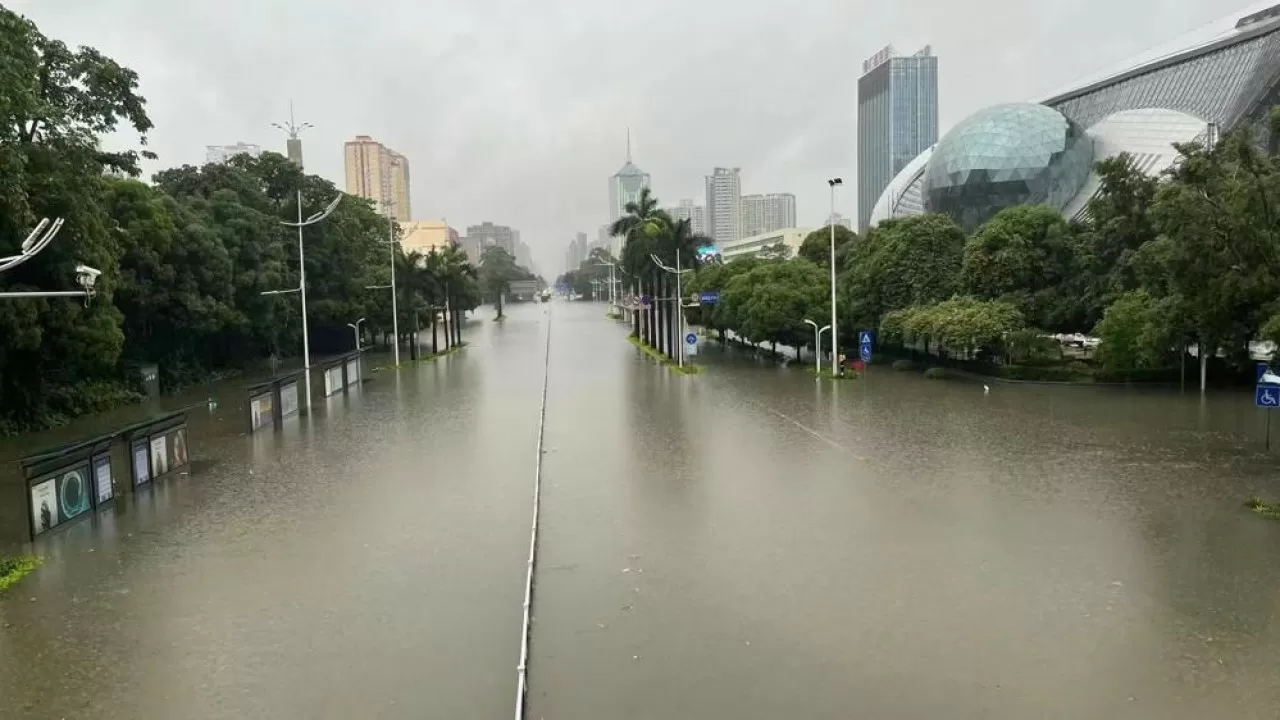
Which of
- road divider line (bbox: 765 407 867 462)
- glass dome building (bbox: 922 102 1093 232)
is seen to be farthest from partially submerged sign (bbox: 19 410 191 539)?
glass dome building (bbox: 922 102 1093 232)

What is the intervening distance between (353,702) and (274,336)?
36.6 metres

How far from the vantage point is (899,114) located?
13712 cm

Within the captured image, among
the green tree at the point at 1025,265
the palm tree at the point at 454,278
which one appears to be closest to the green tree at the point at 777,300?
the green tree at the point at 1025,265

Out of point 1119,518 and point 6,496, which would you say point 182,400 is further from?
point 1119,518

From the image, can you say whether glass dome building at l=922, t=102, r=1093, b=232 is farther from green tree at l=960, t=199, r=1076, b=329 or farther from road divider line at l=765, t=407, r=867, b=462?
road divider line at l=765, t=407, r=867, b=462

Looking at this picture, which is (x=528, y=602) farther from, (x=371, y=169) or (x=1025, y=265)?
(x=371, y=169)

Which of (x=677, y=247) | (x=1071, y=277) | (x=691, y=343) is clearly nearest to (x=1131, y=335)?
(x=1071, y=277)

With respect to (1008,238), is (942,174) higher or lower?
higher

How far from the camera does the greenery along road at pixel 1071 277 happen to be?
67.0 ft

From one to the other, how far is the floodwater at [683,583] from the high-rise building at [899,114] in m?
122

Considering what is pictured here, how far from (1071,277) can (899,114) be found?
364 feet

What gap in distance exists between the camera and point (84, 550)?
462 inches

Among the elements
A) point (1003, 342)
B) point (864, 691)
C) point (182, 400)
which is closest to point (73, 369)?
point (182, 400)

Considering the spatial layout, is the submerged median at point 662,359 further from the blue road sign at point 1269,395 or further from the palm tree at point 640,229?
the blue road sign at point 1269,395
